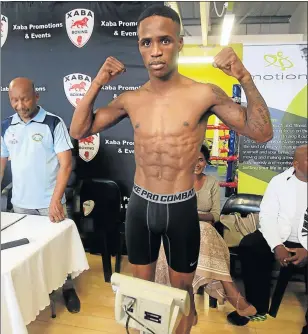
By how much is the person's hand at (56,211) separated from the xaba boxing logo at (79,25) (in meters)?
0.50

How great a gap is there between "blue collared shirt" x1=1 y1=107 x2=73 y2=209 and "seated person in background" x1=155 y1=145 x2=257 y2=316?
448mm

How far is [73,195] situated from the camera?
3.59 ft

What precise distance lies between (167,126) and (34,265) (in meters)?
0.70

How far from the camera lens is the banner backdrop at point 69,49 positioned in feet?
3.29

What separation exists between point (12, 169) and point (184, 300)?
2.09 ft

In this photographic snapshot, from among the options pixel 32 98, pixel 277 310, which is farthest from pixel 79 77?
pixel 277 310

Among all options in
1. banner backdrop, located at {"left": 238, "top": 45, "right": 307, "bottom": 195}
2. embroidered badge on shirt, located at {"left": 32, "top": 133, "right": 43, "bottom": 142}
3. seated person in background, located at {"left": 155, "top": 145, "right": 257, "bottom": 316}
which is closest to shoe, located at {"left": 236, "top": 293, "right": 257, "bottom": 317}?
seated person in background, located at {"left": 155, "top": 145, "right": 257, "bottom": 316}

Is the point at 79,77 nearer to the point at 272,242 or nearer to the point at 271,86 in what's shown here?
the point at 271,86

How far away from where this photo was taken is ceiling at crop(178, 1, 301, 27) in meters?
0.90

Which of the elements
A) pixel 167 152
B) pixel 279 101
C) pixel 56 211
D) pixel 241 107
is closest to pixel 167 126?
pixel 167 152

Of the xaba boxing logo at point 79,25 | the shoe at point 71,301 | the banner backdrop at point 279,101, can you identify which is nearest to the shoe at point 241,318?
the banner backdrop at point 279,101

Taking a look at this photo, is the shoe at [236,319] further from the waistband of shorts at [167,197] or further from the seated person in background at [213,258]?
the waistband of shorts at [167,197]

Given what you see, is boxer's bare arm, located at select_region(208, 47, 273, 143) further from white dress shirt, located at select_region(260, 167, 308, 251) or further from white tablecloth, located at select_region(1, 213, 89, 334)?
white tablecloth, located at select_region(1, 213, 89, 334)

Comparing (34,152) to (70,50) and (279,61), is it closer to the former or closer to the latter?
(70,50)
